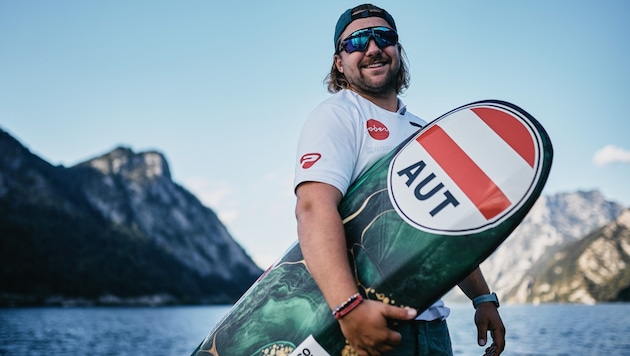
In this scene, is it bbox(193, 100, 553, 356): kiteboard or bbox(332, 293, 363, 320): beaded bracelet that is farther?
bbox(193, 100, 553, 356): kiteboard

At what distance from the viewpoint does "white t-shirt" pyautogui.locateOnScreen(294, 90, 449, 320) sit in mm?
1757

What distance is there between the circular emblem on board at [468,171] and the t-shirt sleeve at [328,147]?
215mm

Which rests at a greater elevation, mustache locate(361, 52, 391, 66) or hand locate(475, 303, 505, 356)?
mustache locate(361, 52, 391, 66)

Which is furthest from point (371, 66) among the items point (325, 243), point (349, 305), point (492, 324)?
point (492, 324)

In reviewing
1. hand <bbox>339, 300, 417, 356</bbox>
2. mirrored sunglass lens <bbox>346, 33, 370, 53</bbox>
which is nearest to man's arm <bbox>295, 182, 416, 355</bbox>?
hand <bbox>339, 300, 417, 356</bbox>

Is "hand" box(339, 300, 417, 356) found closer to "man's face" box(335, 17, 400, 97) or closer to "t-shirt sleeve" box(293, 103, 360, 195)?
"t-shirt sleeve" box(293, 103, 360, 195)

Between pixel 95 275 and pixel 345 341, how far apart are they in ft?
429

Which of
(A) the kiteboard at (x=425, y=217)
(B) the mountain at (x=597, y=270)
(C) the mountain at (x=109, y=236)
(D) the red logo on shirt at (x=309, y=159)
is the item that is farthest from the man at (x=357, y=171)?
(B) the mountain at (x=597, y=270)

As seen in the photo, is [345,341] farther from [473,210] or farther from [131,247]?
[131,247]

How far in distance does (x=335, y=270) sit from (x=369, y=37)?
1.19m

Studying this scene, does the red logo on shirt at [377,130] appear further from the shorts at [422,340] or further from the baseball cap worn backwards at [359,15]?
the shorts at [422,340]

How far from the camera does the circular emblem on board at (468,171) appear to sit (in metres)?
1.73

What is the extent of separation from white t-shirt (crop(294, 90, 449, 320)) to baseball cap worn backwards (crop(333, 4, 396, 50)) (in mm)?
391

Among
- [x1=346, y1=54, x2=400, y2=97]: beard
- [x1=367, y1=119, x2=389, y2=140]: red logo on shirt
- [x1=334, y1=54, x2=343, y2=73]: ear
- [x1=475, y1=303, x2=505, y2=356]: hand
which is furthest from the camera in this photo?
[x1=334, y1=54, x2=343, y2=73]: ear
